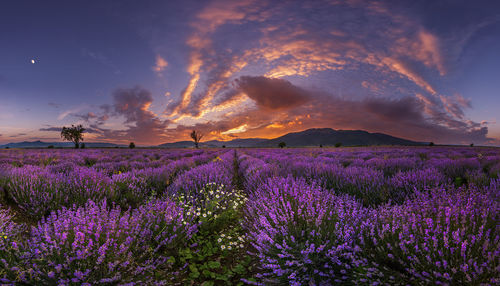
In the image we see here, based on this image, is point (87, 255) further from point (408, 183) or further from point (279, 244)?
point (408, 183)

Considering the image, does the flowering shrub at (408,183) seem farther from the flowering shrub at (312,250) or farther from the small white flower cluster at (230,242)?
the small white flower cluster at (230,242)

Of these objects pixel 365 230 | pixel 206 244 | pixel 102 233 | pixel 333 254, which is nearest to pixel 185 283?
pixel 206 244

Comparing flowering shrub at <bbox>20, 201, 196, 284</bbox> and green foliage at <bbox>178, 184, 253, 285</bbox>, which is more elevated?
flowering shrub at <bbox>20, 201, 196, 284</bbox>

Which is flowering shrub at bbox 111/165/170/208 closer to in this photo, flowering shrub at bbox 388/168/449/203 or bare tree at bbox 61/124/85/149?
flowering shrub at bbox 388/168/449/203

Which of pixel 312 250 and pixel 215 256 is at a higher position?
pixel 312 250

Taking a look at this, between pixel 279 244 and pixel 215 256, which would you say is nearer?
pixel 279 244

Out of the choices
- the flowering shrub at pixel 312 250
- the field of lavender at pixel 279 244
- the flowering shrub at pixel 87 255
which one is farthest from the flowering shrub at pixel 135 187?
the flowering shrub at pixel 312 250

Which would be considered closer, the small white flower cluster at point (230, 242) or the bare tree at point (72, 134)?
the small white flower cluster at point (230, 242)

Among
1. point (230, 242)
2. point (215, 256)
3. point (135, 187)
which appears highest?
point (135, 187)

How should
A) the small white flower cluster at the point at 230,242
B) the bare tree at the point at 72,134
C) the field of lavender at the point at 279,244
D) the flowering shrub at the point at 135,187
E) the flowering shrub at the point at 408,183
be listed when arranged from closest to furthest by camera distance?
the field of lavender at the point at 279,244 < the small white flower cluster at the point at 230,242 < the flowering shrub at the point at 408,183 < the flowering shrub at the point at 135,187 < the bare tree at the point at 72,134

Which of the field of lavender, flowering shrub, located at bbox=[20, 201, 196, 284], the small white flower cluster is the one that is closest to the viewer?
the field of lavender

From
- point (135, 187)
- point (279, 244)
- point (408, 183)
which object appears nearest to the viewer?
point (279, 244)

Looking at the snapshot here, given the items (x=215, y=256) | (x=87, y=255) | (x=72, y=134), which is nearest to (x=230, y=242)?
(x=215, y=256)

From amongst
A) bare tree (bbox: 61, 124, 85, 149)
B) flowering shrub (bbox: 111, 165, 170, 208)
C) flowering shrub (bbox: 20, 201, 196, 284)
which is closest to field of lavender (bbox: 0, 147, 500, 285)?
flowering shrub (bbox: 20, 201, 196, 284)
